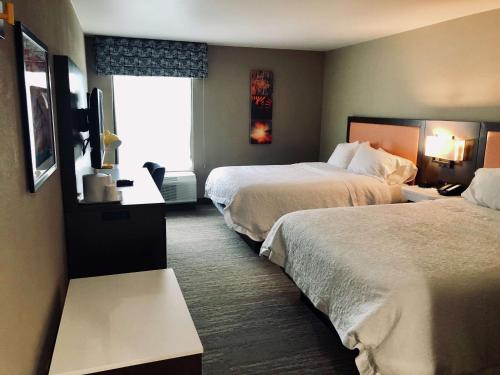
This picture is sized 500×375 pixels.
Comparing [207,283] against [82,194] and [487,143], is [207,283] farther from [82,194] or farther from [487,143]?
[487,143]

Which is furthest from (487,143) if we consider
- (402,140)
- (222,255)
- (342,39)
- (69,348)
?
(69,348)

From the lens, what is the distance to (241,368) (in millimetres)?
2273

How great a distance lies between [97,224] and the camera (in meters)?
2.32

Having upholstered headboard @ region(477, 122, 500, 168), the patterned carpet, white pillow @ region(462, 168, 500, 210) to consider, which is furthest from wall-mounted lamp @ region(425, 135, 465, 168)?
the patterned carpet

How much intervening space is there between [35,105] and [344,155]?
13.8 ft

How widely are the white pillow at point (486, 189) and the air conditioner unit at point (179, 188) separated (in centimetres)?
356

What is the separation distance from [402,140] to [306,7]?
6.47 feet

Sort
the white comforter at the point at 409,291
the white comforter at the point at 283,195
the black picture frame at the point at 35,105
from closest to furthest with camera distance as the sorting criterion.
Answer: the black picture frame at the point at 35,105 → the white comforter at the point at 409,291 → the white comforter at the point at 283,195

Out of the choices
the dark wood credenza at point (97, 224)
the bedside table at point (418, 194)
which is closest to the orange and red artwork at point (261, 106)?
the bedside table at point (418, 194)

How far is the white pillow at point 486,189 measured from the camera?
3.05 metres

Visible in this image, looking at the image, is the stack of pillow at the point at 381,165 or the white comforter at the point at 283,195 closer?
the white comforter at the point at 283,195

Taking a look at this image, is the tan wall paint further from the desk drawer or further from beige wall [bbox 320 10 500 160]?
the desk drawer

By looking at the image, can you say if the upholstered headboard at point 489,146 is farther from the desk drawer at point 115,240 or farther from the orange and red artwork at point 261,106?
the orange and red artwork at point 261,106

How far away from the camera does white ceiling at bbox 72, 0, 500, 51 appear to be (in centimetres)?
339
